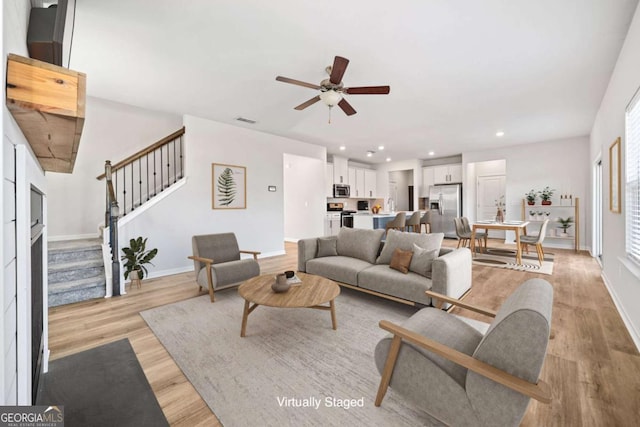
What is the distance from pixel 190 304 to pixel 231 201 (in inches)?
99.9

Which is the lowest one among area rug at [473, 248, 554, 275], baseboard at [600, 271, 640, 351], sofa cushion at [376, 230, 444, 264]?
baseboard at [600, 271, 640, 351]

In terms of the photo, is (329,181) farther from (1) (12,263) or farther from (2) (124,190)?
(1) (12,263)

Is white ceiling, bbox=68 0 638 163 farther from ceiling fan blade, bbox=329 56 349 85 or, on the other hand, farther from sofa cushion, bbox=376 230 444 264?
sofa cushion, bbox=376 230 444 264

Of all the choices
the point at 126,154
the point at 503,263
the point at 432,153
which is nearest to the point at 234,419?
the point at 126,154

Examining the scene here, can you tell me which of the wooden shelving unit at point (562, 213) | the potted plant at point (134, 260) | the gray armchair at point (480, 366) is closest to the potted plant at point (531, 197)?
the wooden shelving unit at point (562, 213)

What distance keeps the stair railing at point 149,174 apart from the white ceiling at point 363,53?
0.94 meters

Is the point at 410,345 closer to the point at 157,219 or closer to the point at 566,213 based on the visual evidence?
the point at 157,219

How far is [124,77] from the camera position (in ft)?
11.0

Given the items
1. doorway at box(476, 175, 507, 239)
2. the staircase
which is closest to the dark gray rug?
the staircase

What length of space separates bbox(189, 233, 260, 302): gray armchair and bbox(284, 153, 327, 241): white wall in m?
3.66

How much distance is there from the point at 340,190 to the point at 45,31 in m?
7.30

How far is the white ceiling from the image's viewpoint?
2213 millimetres

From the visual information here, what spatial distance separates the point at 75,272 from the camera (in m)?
3.47

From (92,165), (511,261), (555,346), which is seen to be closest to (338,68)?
(555,346)
